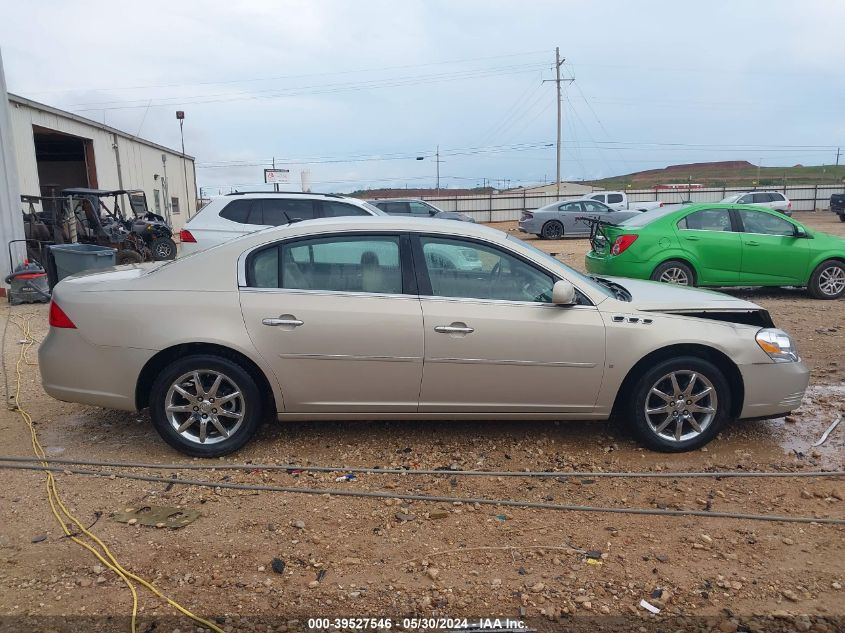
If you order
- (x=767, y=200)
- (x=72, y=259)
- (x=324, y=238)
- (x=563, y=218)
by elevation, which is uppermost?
(x=767, y=200)

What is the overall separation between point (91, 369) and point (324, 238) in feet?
5.51

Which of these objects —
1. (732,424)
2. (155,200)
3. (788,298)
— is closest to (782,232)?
(788,298)

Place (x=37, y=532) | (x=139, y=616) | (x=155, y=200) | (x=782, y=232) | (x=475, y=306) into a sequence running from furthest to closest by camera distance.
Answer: (x=155, y=200) < (x=782, y=232) < (x=475, y=306) < (x=37, y=532) < (x=139, y=616)

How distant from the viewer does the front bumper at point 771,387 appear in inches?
165

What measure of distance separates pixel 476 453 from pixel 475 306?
0.98m

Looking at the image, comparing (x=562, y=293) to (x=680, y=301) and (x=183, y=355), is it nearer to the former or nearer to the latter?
Result: (x=680, y=301)

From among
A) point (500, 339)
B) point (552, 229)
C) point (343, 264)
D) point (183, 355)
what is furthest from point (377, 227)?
point (552, 229)

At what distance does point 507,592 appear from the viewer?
2.81 meters

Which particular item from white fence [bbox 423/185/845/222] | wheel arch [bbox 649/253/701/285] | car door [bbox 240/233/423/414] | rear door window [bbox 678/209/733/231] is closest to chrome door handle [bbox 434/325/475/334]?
car door [bbox 240/233/423/414]

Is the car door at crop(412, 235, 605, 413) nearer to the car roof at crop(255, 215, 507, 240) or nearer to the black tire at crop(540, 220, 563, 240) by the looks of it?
the car roof at crop(255, 215, 507, 240)

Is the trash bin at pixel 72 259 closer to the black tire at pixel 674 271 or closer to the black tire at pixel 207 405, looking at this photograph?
the black tire at pixel 207 405

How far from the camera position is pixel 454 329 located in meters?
4.00

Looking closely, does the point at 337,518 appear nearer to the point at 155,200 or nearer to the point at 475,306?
the point at 475,306

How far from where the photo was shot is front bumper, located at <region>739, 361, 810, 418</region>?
165 inches
